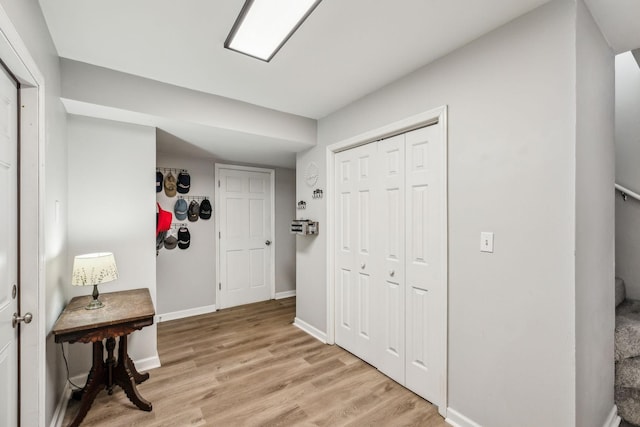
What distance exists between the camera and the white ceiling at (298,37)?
151cm

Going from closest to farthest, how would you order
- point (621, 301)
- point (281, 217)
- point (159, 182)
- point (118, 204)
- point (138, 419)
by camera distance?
point (138, 419), point (621, 301), point (118, 204), point (159, 182), point (281, 217)

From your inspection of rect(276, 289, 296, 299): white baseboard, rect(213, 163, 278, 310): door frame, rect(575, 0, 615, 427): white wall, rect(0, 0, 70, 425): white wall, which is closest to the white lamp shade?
rect(0, 0, 70, 425): white wall

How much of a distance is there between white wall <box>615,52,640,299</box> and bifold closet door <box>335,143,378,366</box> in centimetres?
190

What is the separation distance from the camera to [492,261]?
66.5 inches

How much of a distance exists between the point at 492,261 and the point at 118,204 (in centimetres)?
282

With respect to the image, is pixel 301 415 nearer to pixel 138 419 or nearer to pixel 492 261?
pixel 138 419

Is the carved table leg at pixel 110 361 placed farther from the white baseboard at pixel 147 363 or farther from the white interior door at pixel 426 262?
the white interior door at pixel 426 262

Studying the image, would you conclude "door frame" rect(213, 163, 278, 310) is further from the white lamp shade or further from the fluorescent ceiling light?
the fluorescent ceiling light

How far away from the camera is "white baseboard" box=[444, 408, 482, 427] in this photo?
180 centimetres

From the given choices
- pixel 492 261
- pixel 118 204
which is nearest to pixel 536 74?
pixel 492 261

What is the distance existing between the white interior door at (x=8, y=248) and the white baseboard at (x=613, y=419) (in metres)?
3.11

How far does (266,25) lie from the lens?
1.64 m

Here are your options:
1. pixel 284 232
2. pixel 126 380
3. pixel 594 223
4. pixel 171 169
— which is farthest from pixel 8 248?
pixel 284 232

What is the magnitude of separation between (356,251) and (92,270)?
2059 millimetres
